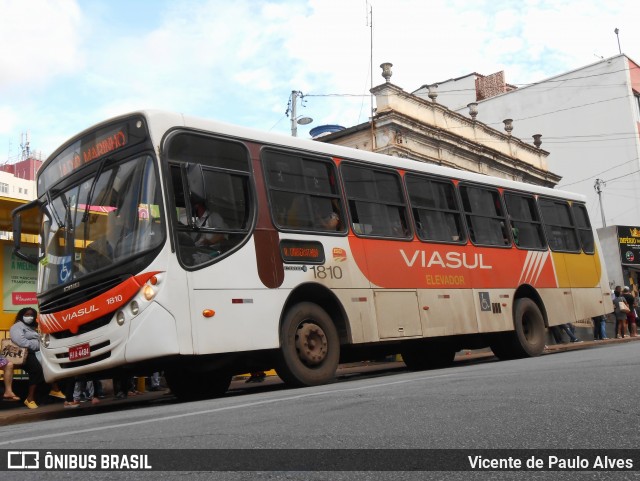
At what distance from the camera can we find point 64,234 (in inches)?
335

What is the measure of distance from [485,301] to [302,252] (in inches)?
171

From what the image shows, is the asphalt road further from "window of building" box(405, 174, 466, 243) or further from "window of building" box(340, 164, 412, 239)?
"window of building" box(405, 174, 466, 243)

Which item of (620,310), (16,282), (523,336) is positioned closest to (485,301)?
(523,336)

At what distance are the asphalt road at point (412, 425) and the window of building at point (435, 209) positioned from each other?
521 cm

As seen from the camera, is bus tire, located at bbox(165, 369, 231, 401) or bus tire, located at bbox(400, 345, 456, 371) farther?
bus tire, located at bbox(400, 345, 456, 371)

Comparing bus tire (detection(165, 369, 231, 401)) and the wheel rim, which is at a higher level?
the wheel rim

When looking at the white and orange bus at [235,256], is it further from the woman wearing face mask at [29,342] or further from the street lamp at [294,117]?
the street lamp at [294,117]

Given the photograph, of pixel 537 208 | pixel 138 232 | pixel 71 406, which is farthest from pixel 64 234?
pixel 537 208

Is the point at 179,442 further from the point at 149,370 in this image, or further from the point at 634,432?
the point at 149,370

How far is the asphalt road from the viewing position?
11.6ft

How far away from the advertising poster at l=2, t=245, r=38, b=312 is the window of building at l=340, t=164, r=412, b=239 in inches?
245

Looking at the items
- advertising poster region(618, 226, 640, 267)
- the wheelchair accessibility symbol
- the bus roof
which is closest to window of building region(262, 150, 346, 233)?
the bus roof

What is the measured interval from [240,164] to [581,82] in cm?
3960

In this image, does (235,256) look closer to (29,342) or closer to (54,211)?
(54,211)
